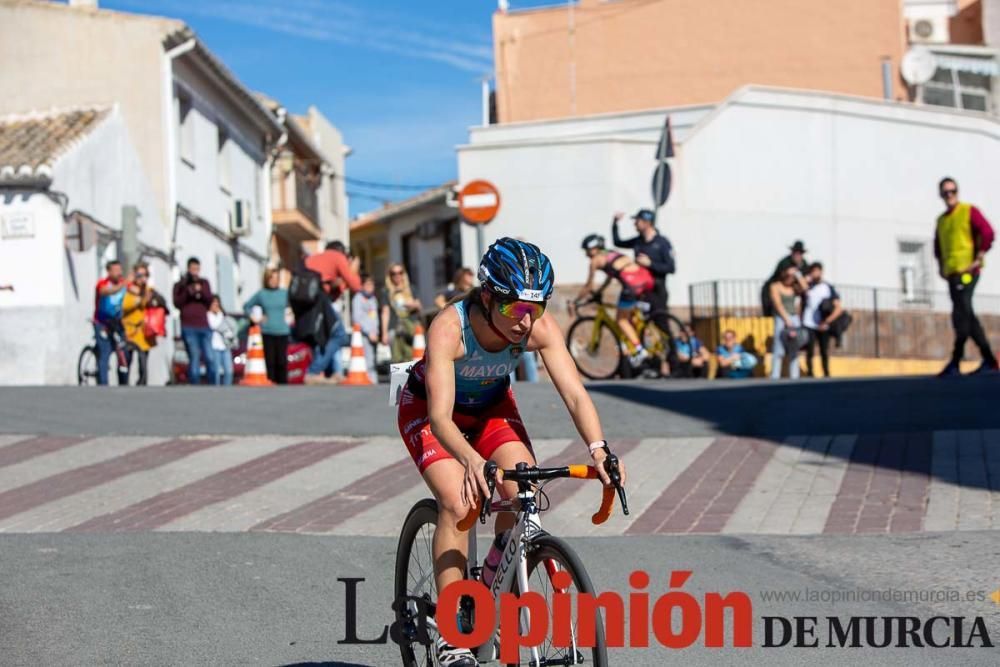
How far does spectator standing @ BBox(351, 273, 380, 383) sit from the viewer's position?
1975 cm

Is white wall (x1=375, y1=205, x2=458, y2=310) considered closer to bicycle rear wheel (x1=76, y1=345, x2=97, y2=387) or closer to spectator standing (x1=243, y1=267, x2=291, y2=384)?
bicycle rear wheel (x1=76, y1=345, x2=97, y2=387)

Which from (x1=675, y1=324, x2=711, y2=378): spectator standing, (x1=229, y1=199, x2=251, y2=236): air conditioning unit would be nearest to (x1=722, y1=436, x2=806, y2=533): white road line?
(x1=675, y1=324, x2=711, y2=378): spectator standing

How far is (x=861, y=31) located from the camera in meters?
37.6

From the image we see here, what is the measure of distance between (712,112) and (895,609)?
75.8 ft

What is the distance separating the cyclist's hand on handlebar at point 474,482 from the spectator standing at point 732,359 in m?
17.9

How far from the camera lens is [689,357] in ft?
→ 60.5

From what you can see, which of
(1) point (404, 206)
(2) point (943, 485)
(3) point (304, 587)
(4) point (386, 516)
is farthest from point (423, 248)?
(3) point (304, 587)

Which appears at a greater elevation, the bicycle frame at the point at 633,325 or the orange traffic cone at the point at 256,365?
the bicycle frame at the point at 633,325

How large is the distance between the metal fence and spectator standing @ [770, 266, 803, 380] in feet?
20.4

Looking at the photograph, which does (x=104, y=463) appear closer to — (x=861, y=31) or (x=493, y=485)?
(x=493, y=485)

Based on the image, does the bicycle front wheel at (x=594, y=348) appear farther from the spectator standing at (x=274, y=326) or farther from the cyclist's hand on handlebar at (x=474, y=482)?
the cyclist's hand on handlebar at (x=474, y=482)

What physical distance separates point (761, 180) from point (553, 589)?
2570 centimetres

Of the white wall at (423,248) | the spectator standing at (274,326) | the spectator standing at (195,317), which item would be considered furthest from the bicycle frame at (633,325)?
the white wall at (423,248)

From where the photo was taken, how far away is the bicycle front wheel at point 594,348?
17.0 metres
